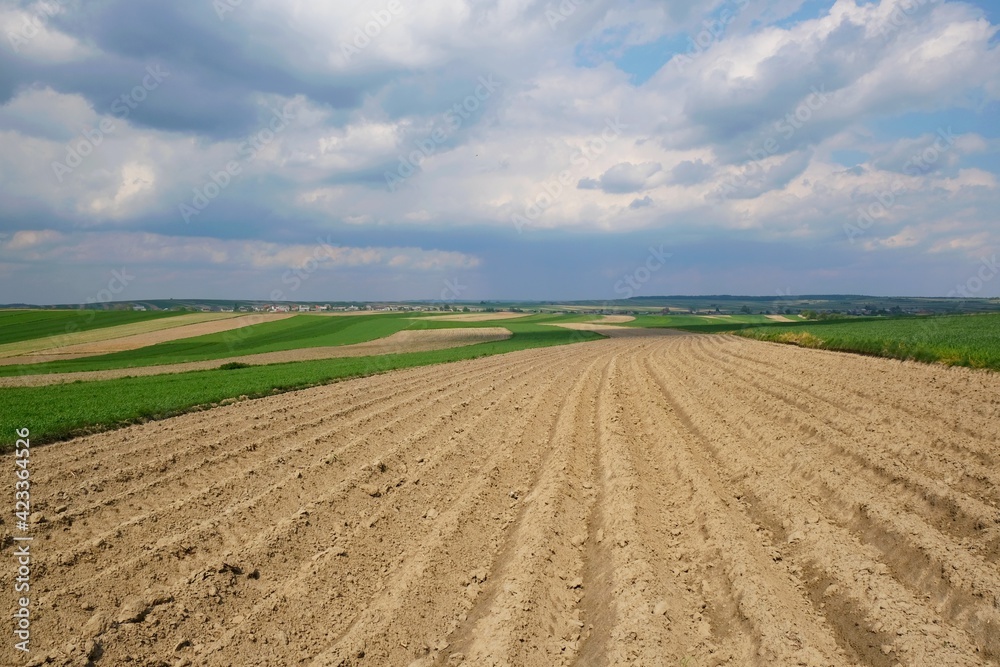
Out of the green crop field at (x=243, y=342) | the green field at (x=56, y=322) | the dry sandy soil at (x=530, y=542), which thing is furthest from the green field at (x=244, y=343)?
the dry sandy soil at (x=530, y=542)

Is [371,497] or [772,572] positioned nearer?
[772,572]

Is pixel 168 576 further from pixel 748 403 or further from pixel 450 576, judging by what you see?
pixel 748 403

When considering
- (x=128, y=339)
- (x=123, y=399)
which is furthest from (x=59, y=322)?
(x=123, y=399)

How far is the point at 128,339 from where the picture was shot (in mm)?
57781

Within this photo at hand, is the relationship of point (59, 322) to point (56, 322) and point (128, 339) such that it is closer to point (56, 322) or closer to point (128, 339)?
point (56, 322)

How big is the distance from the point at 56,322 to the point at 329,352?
46.4 meters

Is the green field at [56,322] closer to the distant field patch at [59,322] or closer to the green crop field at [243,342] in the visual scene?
the distant field patch at [59,322]

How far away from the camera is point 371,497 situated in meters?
9.17

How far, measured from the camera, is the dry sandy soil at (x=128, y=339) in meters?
44.5

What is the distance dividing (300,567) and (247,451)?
5690 mm

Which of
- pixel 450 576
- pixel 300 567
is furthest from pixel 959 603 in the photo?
pixel 300 567

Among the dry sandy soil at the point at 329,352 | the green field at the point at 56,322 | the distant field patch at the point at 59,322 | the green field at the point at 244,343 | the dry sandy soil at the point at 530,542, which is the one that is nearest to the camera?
the dry sandy soil at the point at 530,542

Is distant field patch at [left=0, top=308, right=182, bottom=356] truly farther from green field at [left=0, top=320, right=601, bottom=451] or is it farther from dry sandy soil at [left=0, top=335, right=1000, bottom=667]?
dry sandy soil at [left=0, top=335, right=1000, bottom=667]

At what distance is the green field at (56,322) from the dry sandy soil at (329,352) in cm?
2851
